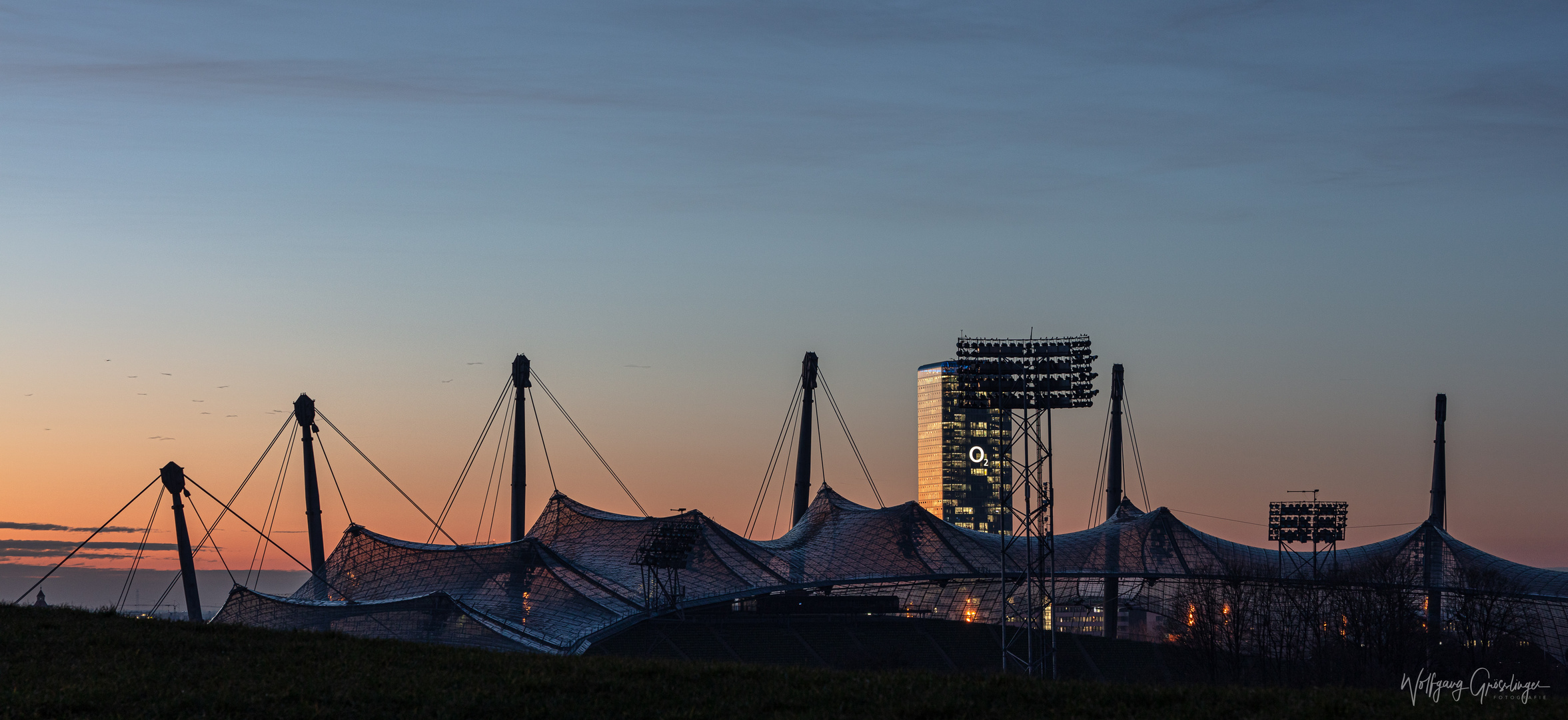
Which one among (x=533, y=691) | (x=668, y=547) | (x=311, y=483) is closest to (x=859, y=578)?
(x=668, y=547)

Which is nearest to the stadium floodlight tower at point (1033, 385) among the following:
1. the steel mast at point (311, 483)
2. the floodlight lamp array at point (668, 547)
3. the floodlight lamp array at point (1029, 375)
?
the floodlight lamp array at point (1029, 375)

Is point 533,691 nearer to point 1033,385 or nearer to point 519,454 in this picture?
point 1033,385

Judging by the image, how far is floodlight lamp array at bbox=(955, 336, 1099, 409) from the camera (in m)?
52.1

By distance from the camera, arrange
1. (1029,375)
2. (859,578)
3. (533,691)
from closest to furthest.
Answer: (533,691) → (1029,375) → (859,578)

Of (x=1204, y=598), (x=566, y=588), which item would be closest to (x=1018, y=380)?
(x=566, y=588)

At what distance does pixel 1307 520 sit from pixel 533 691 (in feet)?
265

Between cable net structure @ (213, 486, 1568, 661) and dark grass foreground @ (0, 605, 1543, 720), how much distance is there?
40.2 meters

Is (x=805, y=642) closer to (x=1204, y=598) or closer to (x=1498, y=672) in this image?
(x=1204, y=598)

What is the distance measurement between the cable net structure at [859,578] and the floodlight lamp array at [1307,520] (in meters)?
2.53

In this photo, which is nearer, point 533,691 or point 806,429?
point 533,691

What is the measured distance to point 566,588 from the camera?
257ft

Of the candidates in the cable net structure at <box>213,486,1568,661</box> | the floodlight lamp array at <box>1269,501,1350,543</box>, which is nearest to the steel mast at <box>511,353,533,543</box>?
the cable net structure at <box>213,486,1568,661</box>

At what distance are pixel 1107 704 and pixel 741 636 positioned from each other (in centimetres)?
7475

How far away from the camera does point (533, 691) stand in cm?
2559
